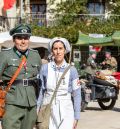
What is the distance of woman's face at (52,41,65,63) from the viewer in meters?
5.16

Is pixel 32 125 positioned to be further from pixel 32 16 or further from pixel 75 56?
pixel 32 16

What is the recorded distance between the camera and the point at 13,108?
5.35 m

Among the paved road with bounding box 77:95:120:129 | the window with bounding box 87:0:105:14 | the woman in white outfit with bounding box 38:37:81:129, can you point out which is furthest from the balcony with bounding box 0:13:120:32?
the woman in white outfit with bounding box 38:37:81:129

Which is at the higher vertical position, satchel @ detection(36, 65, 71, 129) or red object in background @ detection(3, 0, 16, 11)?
satchel @ detection(36, 65, 71, 129)

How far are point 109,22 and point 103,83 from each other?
18099 millimetres

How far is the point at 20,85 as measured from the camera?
5371 millimetres

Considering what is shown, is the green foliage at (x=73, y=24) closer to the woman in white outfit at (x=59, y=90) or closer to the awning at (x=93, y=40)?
the awning at (x=93, y=40)

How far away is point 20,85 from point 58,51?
0.54 meters

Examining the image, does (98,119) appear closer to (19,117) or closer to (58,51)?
(19,117)

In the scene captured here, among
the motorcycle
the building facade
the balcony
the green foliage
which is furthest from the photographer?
the building facade

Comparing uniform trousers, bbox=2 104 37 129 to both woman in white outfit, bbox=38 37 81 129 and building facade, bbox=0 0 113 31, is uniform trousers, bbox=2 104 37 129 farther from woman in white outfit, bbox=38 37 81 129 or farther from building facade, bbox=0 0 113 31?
building facade, bbox=0 0 113 31

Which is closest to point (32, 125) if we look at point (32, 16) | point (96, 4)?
point (32, 16)

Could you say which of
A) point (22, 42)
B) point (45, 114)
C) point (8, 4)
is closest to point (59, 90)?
point (45, 114)

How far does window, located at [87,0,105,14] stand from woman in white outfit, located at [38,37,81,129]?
102ft
